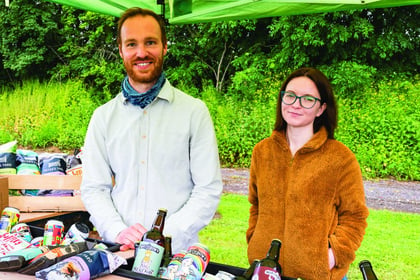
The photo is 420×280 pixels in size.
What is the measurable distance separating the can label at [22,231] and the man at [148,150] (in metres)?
0.29

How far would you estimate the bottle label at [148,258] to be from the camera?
136cm

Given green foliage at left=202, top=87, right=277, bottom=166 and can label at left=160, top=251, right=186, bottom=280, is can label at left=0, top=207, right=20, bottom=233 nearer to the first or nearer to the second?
can label at left=160, top=251, right=186, bottom=280

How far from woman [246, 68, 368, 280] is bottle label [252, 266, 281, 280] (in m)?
0.57

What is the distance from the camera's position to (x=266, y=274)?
124cm

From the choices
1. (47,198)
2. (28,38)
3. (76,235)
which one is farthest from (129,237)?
(28,38)

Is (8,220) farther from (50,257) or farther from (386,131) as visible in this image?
(386,131)

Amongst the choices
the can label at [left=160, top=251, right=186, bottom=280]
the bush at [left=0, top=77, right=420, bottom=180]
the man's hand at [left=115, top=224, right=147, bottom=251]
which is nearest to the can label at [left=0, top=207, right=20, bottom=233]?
the man's hand at [left=115, top=224, right=147, bottom=251]

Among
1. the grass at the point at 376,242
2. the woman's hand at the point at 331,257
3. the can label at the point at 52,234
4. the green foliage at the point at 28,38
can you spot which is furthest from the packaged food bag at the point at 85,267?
the green foliage at the point at 28,38

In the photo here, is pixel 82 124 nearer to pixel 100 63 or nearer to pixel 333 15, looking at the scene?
pixel 100 63

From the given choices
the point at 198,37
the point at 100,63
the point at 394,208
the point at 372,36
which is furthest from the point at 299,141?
the point at 100,63

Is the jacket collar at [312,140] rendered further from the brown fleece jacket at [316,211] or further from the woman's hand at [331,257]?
the woman's hand at [331,257]

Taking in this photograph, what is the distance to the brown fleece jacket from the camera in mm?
1783

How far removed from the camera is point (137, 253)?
1.40 meters

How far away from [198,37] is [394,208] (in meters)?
5.52
